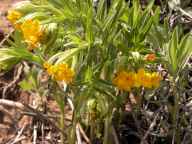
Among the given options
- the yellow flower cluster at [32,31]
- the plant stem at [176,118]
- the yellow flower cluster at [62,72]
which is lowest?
the plant stem at [176,118]

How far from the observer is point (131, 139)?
2.23 m

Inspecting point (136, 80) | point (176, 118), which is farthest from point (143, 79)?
point (176, 118)

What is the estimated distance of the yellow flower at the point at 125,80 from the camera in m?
1.75

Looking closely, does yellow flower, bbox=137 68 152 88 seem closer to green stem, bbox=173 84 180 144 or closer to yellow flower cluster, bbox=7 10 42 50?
green stem, bbox=173 84 180 144

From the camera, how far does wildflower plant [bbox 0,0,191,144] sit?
1829 millimetres

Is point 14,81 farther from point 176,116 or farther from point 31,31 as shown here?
point 176,116

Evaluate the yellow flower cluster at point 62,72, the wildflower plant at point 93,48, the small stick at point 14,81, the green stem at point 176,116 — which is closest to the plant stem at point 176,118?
the green stem at point 176,116

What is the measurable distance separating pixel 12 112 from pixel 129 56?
2.53ft

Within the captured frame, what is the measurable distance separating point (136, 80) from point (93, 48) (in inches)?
8.2

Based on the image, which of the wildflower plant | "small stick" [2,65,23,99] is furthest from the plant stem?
"small stick" [2,65,23,99]

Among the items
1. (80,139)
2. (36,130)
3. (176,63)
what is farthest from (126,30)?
(36,130)

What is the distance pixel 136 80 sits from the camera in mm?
1770

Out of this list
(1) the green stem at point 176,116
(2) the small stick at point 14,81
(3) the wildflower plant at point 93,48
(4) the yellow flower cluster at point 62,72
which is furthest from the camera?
(2) the small stick at point 14,81

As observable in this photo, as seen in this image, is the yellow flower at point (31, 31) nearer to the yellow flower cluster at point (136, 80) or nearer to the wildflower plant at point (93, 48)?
the wildflower plant at point (93, 48)
